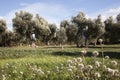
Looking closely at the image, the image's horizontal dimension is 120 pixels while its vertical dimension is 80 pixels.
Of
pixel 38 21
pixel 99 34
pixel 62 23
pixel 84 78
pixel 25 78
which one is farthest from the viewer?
pixel 62 23

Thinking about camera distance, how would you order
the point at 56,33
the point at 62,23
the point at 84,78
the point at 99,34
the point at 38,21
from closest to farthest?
the point at 84,78 < the point at 99,34 < the point at 38,21 < the point at 56,33 < the point at 62,23

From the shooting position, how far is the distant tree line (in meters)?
95.5

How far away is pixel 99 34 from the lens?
9400 cm

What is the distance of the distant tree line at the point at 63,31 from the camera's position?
9548 centimetres

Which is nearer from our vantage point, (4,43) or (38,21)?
(4,43)

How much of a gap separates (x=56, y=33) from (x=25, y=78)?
353ft

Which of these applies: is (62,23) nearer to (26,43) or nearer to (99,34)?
(26,43)

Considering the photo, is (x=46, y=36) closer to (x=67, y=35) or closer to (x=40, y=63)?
(x=67, y=35)

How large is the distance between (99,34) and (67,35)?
53.0 feet

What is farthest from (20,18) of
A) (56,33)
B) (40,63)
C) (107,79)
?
(107,79)

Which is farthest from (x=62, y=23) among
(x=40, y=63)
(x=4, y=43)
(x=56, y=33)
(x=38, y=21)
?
(x=40, y=63)

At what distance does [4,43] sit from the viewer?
102 m

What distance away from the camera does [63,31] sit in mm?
111312

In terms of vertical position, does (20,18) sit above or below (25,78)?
above
